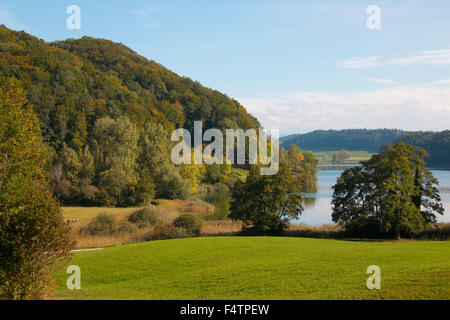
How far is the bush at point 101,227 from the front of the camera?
32.5 meters

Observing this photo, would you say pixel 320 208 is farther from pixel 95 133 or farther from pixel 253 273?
pixel 95 133

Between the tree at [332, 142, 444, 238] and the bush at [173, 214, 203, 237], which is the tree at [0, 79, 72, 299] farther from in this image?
the tree at [332, 142, 444, 238]

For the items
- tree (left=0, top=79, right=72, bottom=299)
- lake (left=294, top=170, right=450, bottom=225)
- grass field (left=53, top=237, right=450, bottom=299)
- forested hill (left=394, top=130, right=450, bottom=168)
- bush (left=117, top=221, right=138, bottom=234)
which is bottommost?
lake (left=294, top=170, right=450, bottom=225)

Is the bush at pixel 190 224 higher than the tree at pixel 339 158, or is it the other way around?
the tree at pixel 339 158

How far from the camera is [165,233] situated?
29.9 meters

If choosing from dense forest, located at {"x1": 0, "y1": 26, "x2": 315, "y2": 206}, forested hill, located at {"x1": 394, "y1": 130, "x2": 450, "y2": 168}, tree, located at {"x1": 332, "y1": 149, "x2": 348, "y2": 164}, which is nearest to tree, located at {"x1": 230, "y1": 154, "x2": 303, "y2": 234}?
dense forest, located at {"x1": 0, "y1": 26, "x2": 315, "y2": 206}

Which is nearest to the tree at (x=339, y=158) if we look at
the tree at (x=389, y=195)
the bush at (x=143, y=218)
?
the tree at (x=389, y=195)

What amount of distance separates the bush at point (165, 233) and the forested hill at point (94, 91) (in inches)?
1815

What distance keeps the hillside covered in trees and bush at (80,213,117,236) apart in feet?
75.3

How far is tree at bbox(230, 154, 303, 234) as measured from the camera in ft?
106

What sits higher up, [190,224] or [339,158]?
[339,158]

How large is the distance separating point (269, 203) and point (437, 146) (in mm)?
105302

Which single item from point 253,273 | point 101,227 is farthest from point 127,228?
point 253,273

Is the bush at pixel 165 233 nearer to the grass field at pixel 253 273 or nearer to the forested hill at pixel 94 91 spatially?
the grass field at pixel 253 273
